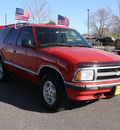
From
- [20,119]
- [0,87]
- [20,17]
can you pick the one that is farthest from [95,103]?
[20,17]

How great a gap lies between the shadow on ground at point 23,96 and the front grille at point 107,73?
1.07m

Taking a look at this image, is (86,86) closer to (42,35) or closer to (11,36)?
(42,35)

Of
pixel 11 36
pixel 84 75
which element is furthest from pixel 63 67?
pixel 11 36

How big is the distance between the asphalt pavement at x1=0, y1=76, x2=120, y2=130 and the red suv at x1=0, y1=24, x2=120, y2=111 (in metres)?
0.30

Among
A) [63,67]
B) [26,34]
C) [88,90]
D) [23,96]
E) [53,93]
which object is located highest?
[26,34]

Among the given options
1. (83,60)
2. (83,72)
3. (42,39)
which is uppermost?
(42,39)

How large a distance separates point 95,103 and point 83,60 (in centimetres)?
145

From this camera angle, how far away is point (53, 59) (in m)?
3.72

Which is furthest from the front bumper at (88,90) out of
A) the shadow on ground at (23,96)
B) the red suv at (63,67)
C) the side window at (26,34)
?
the side window at (26,34)

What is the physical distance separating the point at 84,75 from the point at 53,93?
2.73ft

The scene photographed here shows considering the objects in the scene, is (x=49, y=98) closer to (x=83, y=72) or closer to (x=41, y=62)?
(x=41, y=62)

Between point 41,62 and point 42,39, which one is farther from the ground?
point 42,39

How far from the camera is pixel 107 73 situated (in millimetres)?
3504

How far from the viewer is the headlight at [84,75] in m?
3.33
